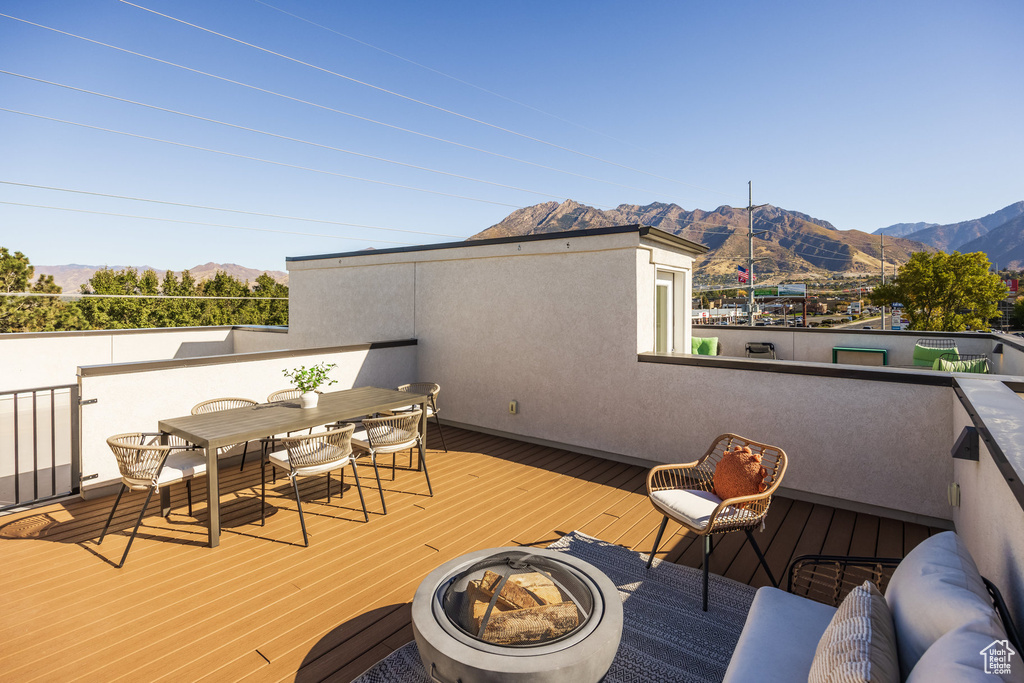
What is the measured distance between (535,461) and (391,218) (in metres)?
32.8

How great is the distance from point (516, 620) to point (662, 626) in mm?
1144

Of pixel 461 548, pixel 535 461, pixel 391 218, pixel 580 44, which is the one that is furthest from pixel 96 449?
pixel 391 218

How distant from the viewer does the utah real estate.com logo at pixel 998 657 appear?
85cm

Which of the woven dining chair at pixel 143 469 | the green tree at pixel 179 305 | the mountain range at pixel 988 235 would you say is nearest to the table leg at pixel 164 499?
the woven dining chair at pixel 143 469

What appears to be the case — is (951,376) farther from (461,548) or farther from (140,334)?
(140,334)

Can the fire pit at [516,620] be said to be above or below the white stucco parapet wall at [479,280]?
below

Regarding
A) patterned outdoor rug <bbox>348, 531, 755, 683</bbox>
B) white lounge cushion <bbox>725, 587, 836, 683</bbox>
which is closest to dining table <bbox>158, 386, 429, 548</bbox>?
patterned outdoor rug <bbox>348, 531, 755, 683</bbox>

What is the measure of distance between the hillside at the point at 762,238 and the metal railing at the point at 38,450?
5493cm

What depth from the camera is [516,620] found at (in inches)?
65.0

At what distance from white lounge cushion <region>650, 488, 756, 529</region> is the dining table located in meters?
2.39

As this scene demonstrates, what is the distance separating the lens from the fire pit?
145 cm

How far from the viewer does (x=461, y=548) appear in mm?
3094

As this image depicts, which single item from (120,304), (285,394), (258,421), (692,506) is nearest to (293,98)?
(285,394)

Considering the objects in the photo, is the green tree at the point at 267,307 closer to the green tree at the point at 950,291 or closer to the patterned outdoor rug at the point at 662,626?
the patterned outdoor rug at the point at 662,626
